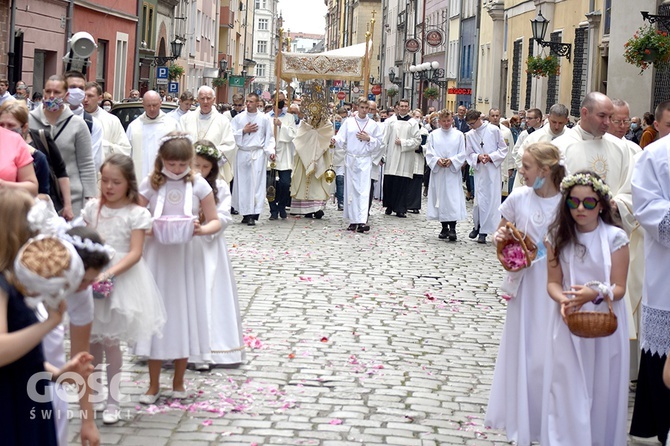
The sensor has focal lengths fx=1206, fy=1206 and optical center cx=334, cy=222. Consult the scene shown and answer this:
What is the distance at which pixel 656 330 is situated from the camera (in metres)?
6.55

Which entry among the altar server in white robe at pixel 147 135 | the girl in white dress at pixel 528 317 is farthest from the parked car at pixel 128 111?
the girl in white dress at pixel 528 317

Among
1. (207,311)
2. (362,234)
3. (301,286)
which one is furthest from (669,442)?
(362,234)

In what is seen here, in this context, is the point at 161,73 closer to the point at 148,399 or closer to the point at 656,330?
the point at 148,399

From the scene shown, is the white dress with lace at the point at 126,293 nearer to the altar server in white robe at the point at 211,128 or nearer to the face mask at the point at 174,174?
the face mask at the point at 174,174

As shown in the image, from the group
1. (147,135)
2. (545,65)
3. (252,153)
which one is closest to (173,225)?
(147,135)

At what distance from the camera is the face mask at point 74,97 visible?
10695 millimetres

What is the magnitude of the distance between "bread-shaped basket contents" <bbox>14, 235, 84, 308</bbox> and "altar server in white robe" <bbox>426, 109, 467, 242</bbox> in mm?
13488

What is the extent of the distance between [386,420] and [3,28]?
21424 mm

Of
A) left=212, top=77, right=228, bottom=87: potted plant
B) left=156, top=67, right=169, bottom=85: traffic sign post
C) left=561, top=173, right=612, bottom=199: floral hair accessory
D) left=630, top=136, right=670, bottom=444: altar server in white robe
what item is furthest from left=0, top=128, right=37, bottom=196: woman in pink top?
left=212, top=77, right=228, bottom=87: potted plant

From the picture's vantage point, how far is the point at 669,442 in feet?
15.4

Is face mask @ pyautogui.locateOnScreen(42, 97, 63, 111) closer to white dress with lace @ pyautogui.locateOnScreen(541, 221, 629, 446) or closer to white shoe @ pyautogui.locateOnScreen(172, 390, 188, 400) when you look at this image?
white shoe @ pyautogui.locateOnScreen(172, 390, 188, 400)

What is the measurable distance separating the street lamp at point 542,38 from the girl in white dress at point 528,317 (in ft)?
67.2

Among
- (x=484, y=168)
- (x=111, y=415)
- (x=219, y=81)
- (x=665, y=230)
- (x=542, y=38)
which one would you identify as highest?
(x=219, y=81)

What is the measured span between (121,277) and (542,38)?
21.9 m
